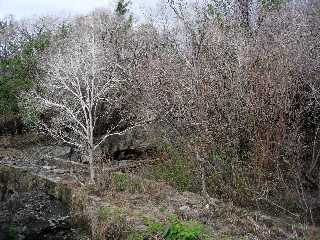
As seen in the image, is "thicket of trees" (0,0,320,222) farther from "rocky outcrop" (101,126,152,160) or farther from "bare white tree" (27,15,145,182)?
"rocky outcrop" (101,126,152,160)

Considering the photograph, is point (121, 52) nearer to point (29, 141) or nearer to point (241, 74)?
point (29, 141)

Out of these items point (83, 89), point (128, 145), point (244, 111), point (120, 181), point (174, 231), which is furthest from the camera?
point (128, 145)

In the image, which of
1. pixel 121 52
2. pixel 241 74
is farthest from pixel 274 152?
pixel 121 52

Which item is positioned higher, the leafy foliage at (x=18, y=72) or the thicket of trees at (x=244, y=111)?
the leafy foliage at (x=18, y=72)

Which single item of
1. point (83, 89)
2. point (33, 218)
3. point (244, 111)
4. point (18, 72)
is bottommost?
point (33, 218)

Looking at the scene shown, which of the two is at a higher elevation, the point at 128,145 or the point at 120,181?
the point at 128,145

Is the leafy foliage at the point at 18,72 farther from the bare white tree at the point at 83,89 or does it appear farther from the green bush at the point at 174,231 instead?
the green bush at the point at 174,231

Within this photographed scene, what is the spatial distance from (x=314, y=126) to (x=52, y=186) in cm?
655

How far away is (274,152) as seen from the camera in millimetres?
10781

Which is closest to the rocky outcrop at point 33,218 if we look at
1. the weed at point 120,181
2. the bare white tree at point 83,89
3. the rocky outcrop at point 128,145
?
the weed at point 120,181

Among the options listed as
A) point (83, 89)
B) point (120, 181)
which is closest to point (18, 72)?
point (83, 89)

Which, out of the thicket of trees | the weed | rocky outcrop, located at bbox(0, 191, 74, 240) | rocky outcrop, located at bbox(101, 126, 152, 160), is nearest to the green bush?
rocky outcrop, located at bbox(0, 191, 74, 240)

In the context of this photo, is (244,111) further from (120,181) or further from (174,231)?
(120,181)

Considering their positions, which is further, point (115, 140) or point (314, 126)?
point (115, 140)
